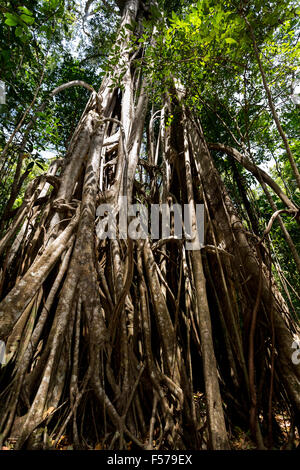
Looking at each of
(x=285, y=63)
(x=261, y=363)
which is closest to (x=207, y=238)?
(x=261, y=363)

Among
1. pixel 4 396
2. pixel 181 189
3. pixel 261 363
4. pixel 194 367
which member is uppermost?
pixel 181 189

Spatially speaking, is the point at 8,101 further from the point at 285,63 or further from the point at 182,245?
the point at 285,63

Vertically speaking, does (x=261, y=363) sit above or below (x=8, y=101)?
below

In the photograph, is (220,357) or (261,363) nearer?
(261,363)

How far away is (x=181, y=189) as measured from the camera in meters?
2.86

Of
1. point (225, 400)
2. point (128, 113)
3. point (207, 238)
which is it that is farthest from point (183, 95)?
point (225, 400)

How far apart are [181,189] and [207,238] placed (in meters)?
0.89

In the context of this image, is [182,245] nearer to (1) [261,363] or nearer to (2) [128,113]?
(1) [261,363]

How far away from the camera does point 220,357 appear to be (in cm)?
198
